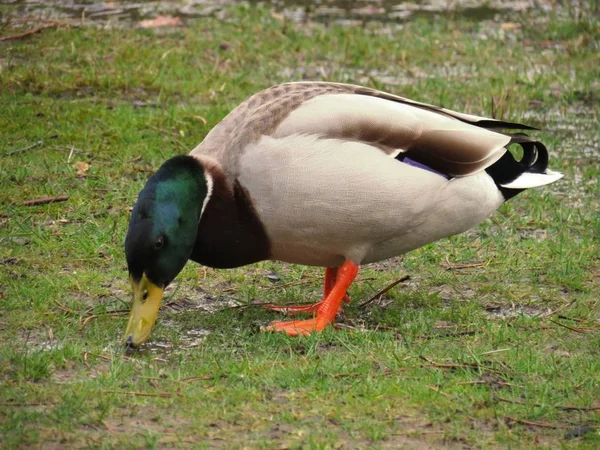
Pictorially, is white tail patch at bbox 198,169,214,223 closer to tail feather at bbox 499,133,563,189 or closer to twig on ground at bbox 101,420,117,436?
twig on ground at bbox 101,420,117,436

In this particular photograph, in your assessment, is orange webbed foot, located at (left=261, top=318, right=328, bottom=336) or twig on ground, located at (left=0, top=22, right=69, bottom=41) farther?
twig on ground, located at (left=0, top=22, right=69, bottom=41)

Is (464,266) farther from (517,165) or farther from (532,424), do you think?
(532,424)

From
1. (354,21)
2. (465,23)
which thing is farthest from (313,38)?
(465,23)

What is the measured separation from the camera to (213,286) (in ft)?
17.0

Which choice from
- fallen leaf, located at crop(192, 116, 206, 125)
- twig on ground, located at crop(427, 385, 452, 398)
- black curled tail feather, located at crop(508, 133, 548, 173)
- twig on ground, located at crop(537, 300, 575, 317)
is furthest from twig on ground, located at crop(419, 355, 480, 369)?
fallen leaf, located at crop(192, 116, 206, 125)

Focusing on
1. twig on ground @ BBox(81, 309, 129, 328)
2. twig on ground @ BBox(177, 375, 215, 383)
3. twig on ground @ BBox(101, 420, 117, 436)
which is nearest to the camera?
twig on ground @ BBox(101, 420, 117, 436)

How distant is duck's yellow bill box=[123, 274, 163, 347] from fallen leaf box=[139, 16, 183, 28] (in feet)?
18.1

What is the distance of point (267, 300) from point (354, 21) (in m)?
5.34

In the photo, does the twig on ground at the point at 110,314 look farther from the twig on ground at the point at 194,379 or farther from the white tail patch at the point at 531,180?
the white tail patch at the point at 531,180

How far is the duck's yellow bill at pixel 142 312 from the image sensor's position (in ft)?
13.8

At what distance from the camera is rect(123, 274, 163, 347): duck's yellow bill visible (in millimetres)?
4191

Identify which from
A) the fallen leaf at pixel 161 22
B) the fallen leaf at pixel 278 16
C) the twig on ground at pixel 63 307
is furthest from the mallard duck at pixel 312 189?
the fallen leaf at pixel 278 16

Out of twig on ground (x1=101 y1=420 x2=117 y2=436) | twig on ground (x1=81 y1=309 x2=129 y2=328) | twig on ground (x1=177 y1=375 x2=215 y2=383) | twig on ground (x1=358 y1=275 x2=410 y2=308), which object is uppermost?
twig on ground (x1=101 y1=420 x2=117 y2=436)

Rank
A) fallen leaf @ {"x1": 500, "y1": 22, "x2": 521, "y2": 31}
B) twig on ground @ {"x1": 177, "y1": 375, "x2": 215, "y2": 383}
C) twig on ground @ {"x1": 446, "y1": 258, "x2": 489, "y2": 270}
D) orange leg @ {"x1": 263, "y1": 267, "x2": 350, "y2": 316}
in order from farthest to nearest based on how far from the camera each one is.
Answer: fallen leaf @ {"x1": 500, "y1": 22, "x2": 521, "y2": 31}, twig on ground @ {"x1": 446, "y1": 258, "x2": 489, "y2": 270}, orange leg @ {"x1": 263, "y1": 267, "x2": 350, "y2": 316}, twig on ground @ {"x1": 177, "y1": 375, "x2": 215, "y2": 383}
